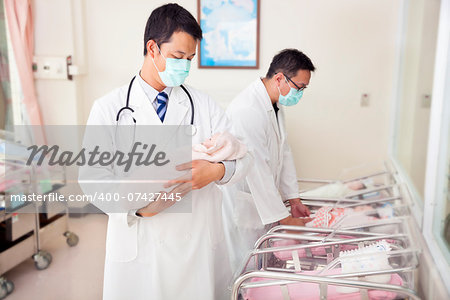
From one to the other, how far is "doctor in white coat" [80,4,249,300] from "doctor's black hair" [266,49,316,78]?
33 cm

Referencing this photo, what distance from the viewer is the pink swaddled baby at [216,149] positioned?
1.08 m

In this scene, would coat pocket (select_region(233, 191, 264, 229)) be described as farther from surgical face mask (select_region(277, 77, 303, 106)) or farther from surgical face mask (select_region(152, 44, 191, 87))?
surgical face mask (select_region(152, 44, 191, 87))

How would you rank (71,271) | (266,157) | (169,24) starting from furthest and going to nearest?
(71,271)
(266,157)
(169,24)

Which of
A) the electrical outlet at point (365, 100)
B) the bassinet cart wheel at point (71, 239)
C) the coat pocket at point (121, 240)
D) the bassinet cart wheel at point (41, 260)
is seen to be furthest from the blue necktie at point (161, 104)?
the bassinet cart wheel at point (71, 239)

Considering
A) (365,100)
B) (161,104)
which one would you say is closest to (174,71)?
(161,104)

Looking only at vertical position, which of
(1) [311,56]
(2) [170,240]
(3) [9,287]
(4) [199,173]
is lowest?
(3) [9,287]

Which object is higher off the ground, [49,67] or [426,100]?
[49,67]

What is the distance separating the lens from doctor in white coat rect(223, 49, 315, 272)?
4.64 feet

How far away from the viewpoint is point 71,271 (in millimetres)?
2420

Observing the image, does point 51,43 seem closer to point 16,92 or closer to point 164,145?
point 16,92

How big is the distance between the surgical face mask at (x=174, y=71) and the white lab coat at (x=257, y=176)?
1.27 ft

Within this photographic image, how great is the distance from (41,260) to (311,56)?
1.98m

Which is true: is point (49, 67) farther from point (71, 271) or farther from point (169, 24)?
point (169, 24)

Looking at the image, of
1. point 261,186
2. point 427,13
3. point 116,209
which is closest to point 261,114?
point 261,186
